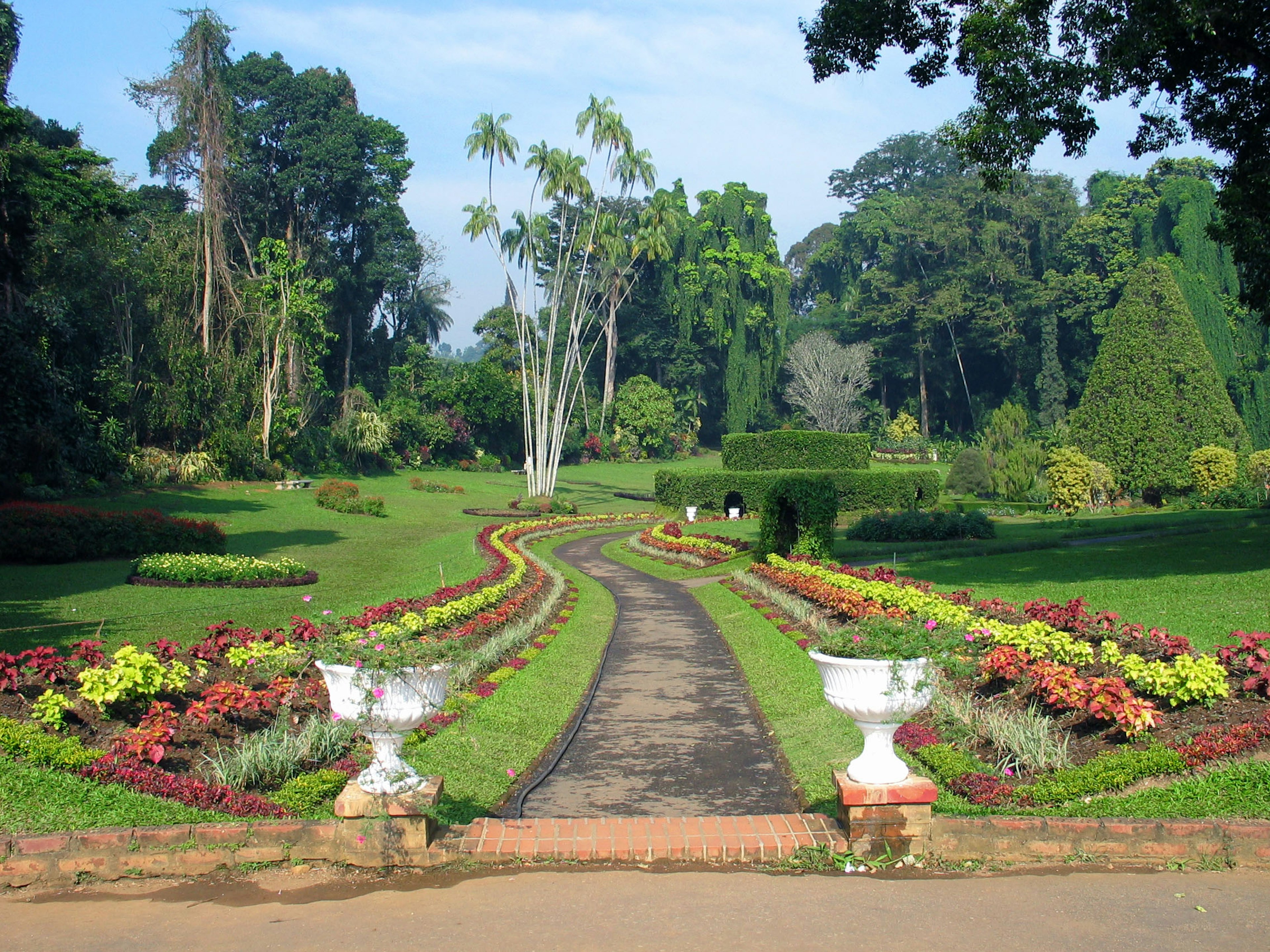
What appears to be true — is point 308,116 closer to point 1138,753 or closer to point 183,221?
point 183,221

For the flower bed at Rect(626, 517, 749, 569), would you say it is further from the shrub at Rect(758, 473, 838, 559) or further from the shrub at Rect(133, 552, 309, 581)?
the shrub at Rect(133, 552, 309, 581)

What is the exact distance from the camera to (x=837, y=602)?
12.4 m

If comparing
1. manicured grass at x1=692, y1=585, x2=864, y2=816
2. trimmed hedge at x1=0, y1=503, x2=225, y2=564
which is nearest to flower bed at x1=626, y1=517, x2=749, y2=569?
manicured grass at x1=692, y1=585, x2=864, y2=816

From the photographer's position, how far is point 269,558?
818 inches

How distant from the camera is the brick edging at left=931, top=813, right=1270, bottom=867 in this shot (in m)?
4.95

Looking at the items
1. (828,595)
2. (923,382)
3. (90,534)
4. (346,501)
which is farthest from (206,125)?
(923,382)

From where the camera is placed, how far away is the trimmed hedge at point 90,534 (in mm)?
17219

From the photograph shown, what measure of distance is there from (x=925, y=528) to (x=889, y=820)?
20.6 meters

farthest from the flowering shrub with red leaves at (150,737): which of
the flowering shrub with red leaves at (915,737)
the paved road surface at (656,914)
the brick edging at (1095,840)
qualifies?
the flowering shrub with red leaves at (915,737)

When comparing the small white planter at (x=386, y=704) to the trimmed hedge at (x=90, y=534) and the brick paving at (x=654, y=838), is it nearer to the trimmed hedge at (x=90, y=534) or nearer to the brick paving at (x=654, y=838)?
the brick paving at (x=654, y=838)

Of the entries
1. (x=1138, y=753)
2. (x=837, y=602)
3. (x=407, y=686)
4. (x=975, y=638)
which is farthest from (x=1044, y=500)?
(x=407, y=686)

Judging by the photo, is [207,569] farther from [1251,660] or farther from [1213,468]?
[1213,468]

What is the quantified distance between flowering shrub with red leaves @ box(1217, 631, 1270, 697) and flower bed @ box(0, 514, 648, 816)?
5.21 meters

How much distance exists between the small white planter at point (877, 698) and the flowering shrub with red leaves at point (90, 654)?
5.15 m
